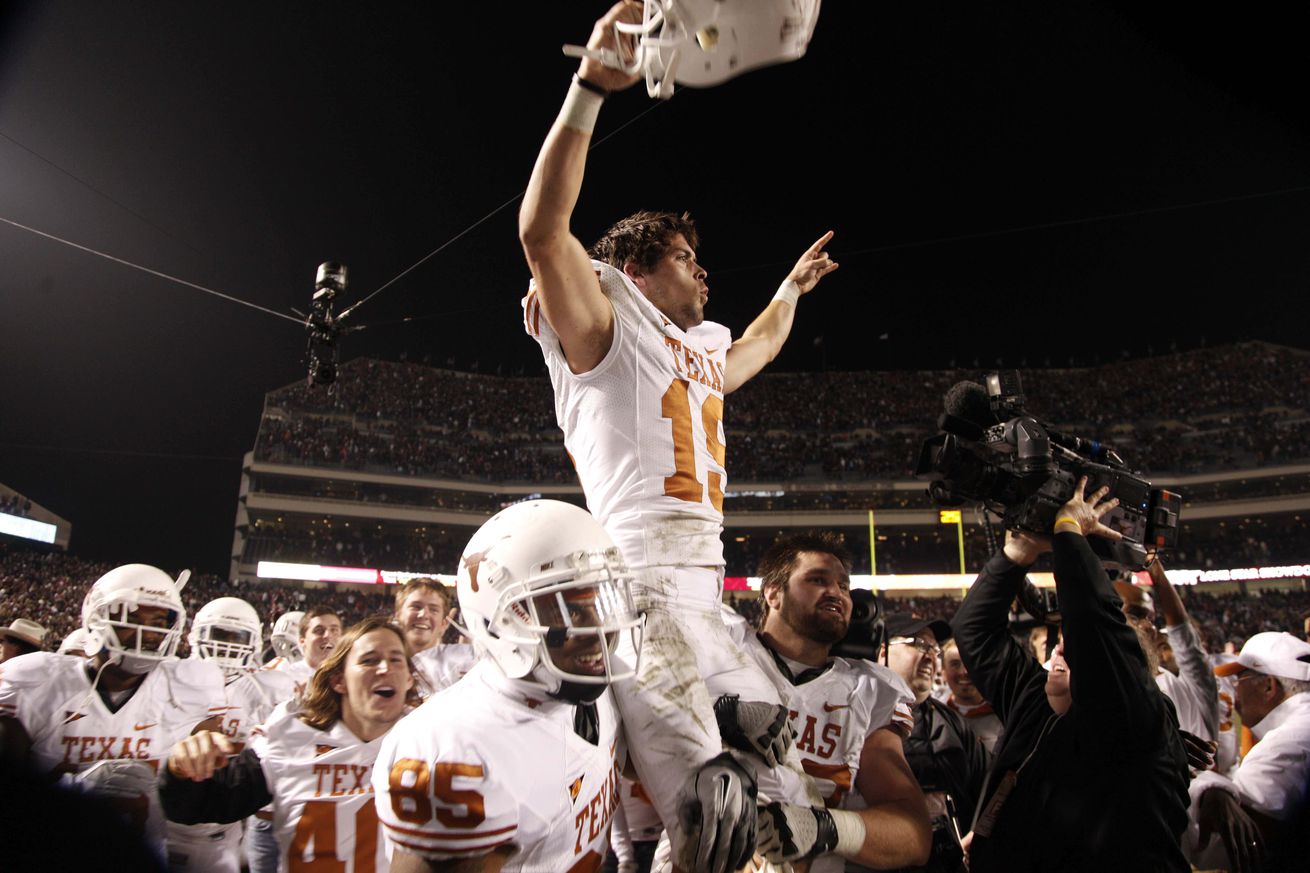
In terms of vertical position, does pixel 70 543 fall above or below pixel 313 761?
above

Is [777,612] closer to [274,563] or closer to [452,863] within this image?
[452,863]

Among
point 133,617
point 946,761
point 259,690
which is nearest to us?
point 946,761

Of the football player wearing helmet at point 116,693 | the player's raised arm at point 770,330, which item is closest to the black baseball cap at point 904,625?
the player's raised arm at point 770,330

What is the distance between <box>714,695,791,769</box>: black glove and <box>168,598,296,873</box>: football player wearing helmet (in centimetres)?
268

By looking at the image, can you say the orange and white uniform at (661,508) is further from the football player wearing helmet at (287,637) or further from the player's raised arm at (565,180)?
the football player wearing helmet at (287,637)

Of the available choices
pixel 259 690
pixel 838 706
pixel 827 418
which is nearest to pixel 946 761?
pixel 838 706

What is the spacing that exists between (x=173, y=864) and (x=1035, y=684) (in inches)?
165

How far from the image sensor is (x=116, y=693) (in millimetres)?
4016

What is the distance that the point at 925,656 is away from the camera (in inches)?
185

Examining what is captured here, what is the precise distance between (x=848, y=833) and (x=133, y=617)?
12.1 ft

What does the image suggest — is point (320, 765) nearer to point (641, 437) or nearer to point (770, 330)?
point (641, 437)

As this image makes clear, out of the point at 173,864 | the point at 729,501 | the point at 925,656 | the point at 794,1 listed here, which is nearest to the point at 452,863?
the point at 794,1

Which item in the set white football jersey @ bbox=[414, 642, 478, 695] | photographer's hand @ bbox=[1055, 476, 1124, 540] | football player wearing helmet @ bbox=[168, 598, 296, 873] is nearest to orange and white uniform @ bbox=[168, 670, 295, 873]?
football player wearing helmet @ bbox=[168, 598, 296, 873]

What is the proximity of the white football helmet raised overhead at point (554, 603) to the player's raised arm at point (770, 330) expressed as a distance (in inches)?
38.1
